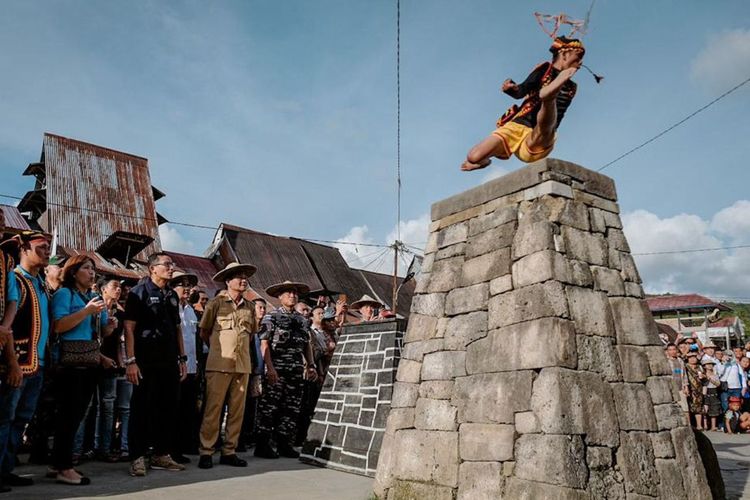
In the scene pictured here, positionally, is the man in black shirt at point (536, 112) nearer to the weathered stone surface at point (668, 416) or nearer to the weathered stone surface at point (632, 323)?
the weathered stone surface at point (632, 323)

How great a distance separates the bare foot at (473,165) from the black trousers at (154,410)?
3.22 m

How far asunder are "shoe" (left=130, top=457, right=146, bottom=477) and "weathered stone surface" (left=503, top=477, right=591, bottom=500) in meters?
3.13

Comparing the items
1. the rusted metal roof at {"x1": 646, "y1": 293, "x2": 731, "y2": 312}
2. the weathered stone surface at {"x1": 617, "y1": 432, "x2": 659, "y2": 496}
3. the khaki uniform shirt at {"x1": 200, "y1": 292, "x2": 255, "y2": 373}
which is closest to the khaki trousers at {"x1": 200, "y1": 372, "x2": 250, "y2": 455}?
the khaki uniform shirt at {"x1": 200, "y1": 292, "x2": 255, "y2": 373}

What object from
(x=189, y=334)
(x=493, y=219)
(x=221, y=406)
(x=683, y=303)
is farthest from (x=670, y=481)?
(x=683, y=303)

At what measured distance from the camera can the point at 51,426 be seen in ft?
18.0

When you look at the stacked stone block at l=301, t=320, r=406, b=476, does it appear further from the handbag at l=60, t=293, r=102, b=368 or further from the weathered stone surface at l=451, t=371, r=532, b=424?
the handbag at l=60, t=293, r=102, b=368

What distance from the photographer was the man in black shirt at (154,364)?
4.74 m

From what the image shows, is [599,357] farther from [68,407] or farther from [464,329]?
[68,407]

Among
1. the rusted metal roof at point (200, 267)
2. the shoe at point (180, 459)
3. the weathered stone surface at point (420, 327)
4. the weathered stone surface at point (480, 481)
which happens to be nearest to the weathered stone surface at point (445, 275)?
the weathered stone surface at point (420, 327)

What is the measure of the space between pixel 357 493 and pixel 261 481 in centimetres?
90

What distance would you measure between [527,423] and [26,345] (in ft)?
11.6

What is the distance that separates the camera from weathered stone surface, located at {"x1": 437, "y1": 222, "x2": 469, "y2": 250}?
176 inches

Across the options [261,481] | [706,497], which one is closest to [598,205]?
[706,497]

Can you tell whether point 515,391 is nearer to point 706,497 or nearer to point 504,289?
point 504,289
